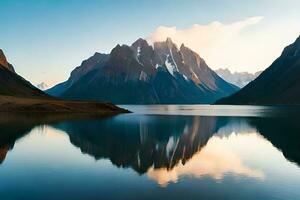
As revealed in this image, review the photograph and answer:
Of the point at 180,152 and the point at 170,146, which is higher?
the point at 170,146

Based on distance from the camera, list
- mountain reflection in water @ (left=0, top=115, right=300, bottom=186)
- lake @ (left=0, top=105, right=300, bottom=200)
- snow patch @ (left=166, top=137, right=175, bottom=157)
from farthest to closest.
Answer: snow patch @ (left=166, top=137, right=175, bottom=157)
mountain reflection in water @ (left=0, top=115, right=300, bottom=186)
lake @ (left=0, top=105, right=300, bottom=200)

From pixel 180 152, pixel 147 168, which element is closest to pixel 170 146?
pixel 180 152

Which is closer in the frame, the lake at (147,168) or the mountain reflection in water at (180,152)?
the lake at (147,168)

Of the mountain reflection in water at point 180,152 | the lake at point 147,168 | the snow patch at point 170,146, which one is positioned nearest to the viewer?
the lake at point 147,168

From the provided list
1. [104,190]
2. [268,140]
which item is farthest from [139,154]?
[268,140]

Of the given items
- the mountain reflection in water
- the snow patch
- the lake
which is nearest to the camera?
the lake

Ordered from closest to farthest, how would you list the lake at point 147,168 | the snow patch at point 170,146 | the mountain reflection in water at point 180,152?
the lake at point 147,168 < the mountain reflection in water at point 180,152 < the snow patch at point 170,146

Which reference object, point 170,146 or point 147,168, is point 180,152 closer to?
point 170,146

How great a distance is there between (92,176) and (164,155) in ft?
62.1

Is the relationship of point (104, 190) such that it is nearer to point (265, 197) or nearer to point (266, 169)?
point (265, 197)

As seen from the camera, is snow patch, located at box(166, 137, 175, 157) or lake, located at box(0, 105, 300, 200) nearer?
lake, located at box(0, 105, 300, 200)

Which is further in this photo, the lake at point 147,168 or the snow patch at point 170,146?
the snow patch at point 170,146

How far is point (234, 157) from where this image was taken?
5647 cm

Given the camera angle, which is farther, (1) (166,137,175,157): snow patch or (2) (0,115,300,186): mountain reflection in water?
(1) (166,137,175,157): snow patch
